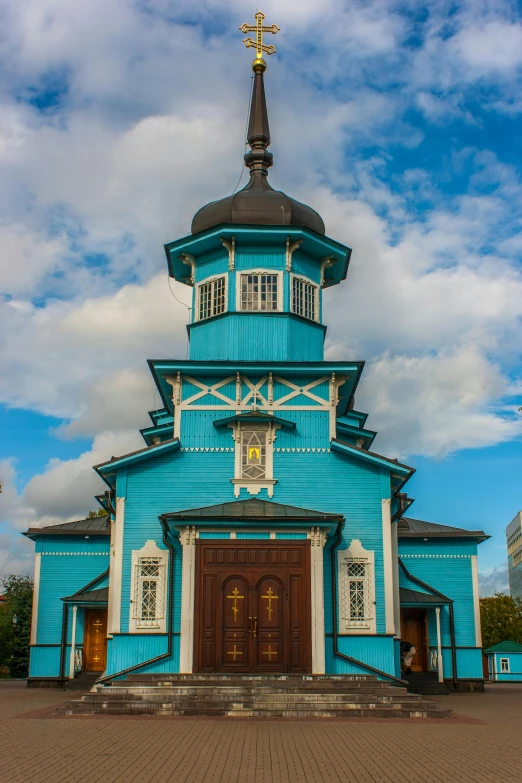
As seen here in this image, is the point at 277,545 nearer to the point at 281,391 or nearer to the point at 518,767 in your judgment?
the point at 281,391

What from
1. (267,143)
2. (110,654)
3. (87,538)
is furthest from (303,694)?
(267,143)

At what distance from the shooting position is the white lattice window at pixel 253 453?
1950 centimetres

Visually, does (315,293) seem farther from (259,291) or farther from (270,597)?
(270,597)

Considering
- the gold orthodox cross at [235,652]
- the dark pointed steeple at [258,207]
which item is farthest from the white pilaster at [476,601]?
the dark pointed steeple at [258,207]

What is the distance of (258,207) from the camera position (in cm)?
2211

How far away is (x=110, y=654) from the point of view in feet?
60.0

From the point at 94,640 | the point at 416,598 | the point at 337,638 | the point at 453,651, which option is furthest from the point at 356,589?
the point at 94,640

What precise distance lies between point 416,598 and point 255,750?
13.2 meters

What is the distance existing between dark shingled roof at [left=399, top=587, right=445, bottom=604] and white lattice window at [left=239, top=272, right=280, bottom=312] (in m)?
8.76

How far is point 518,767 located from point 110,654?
1020 cm

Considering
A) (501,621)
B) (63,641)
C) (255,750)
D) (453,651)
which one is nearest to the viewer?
(255,750)

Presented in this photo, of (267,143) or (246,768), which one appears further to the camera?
(267,143)

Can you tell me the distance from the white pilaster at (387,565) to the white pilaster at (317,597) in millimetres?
1675

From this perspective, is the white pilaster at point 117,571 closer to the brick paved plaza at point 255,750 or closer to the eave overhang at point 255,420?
the eave overhang at point 255,420
